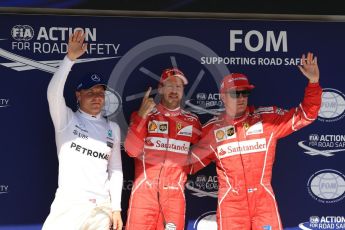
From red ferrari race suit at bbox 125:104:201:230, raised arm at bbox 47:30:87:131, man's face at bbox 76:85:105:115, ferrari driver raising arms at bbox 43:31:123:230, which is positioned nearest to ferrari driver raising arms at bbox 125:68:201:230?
red ferrari race suit at bbox 125:104:201:230

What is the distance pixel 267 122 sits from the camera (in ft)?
15.7

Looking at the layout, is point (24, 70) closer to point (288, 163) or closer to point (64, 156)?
point (64, 156)

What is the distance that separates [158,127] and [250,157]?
2.59 ft

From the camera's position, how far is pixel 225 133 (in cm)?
480

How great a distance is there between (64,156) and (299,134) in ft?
6.87

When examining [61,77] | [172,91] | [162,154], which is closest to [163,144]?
[162,154]

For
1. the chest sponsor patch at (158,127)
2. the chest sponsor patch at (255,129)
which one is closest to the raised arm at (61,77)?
the chest sponsor patch at (158,127)

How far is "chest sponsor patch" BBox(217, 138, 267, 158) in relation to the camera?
184 inches

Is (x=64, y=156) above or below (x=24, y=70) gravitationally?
below

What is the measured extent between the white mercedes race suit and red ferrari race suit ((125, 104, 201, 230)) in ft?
0.57

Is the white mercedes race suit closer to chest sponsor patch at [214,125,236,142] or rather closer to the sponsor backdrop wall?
the sponsor backdrop wall

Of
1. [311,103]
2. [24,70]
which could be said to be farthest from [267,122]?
[24,70]

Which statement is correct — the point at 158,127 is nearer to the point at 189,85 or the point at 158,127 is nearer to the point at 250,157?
the point at 189,85

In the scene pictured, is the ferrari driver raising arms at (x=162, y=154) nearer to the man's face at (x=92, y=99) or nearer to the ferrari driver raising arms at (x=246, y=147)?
the ferrari driver raising arms at (x=246, y=147)
